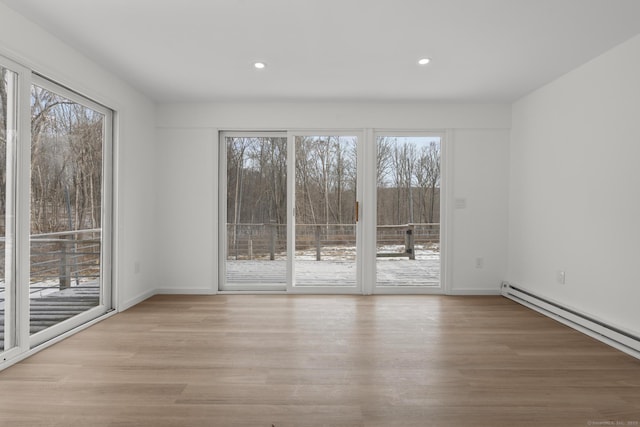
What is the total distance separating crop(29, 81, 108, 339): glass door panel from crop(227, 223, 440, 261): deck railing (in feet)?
5.34

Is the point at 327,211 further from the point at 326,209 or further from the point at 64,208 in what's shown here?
the point at 64,208

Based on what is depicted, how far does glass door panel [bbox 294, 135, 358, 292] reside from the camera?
4.79m

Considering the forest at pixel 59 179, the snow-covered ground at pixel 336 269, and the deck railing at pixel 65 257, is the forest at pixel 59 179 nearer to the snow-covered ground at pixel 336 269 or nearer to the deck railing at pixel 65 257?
the deck railing at pixel 65 257

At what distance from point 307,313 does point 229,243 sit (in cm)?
160

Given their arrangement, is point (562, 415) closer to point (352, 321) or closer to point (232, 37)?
point (352, 321)

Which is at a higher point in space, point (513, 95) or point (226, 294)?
point (513, 95)

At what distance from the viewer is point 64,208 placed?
3.16m

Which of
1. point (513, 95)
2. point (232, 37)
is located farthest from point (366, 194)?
point (232, 37)

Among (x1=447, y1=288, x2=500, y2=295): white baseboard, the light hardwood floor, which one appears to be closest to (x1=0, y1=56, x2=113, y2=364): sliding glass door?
the light hardwood floor

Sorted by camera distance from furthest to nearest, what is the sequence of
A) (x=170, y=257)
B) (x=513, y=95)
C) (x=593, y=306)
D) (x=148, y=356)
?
(x=170, y=257) → (x=513, y=95) → (x=593, y=306) → (x=148, y=356)

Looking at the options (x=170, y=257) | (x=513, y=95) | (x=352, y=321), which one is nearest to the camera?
(x=352, y=321)

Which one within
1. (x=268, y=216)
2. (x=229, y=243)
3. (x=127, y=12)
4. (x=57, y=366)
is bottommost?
(x=57, y=366)

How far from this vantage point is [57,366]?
99.5 inches

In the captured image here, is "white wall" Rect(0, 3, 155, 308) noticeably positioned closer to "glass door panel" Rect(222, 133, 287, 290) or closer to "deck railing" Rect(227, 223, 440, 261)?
"glass door panel" Rect(222, 133, 287, 290)
